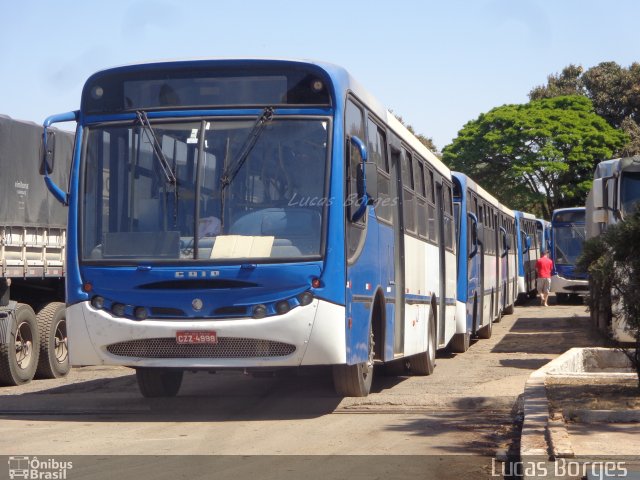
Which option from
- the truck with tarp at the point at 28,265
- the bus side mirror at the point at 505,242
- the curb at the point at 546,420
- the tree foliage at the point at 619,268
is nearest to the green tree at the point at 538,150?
the bus side mirror at the point at 505,242

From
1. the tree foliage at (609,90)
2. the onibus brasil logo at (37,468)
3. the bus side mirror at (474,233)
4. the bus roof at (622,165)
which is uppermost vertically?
the tree foliage at (609,90)

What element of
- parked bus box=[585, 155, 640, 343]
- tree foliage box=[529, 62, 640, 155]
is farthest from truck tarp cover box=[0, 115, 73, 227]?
tree foliage box=[529, 62, 640, 155]

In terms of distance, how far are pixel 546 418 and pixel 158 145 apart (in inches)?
167

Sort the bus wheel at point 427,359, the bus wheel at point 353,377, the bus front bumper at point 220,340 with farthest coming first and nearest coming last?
the bus wheel at point 427,359
the bus wheel at point 353,377
the bus front bumper at point 220,340

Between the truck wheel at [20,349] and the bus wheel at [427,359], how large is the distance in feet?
16.6

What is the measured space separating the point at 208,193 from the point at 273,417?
218 cm

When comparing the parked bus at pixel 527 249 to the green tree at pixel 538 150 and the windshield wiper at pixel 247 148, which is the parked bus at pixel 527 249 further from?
the windshield wiper at pixel 247 148

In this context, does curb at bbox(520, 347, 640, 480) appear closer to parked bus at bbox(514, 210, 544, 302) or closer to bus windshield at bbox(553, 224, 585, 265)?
parked bus at bbox(514, 210, 544, 302)

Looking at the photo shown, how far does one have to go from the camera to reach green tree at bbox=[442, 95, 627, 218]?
57938 millimetres

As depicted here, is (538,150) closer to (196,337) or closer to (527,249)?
(527,249)

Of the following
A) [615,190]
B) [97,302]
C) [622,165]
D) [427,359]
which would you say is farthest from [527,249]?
[97,302]

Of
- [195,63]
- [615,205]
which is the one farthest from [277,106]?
[615,205]

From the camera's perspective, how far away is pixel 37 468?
768 centimetres

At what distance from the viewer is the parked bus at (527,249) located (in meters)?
38.2
